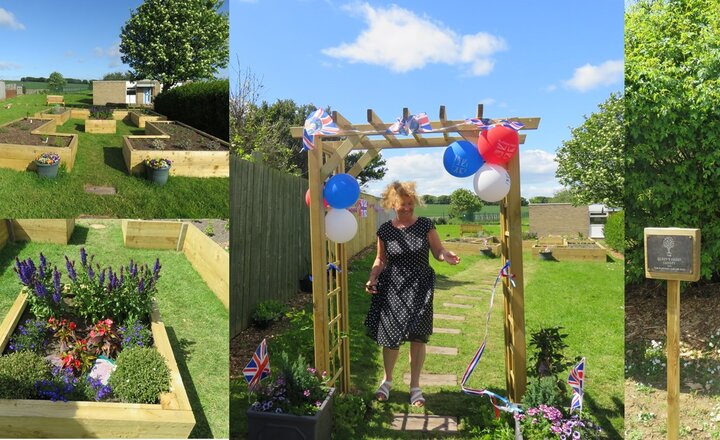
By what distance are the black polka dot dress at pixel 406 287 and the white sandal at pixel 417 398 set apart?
382 mm

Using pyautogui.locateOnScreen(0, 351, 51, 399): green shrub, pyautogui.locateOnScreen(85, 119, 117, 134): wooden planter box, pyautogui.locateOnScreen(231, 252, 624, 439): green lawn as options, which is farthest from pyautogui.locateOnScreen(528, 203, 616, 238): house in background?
pyautogui.locateOnScreen(0, 351, 51, 399): green shrub

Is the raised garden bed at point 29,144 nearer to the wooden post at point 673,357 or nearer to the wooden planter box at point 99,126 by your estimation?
the wooden planter box at point 99,126

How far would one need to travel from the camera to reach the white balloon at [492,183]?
108 inches

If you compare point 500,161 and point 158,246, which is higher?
point 500,161

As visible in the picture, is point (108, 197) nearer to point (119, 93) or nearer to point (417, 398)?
point (417, 398)

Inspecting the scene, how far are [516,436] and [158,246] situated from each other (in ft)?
16.7

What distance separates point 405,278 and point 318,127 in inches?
42.8

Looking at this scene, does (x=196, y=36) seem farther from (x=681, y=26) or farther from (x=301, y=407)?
(x=301, y=407)

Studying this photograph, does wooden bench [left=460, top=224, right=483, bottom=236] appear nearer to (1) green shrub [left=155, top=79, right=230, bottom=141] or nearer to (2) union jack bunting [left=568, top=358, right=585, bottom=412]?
(1) green shrub [left=155, top=79, right=230, bottom=141]

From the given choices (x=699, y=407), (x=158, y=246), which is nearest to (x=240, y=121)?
(x=158, y=246)

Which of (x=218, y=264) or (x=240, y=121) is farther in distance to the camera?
(x=240, y=121)

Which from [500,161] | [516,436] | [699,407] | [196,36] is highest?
[196,36]

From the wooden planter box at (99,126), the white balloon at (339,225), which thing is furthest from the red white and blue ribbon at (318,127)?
the wooden planter box at (99,126)

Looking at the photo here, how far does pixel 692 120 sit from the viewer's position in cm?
486
